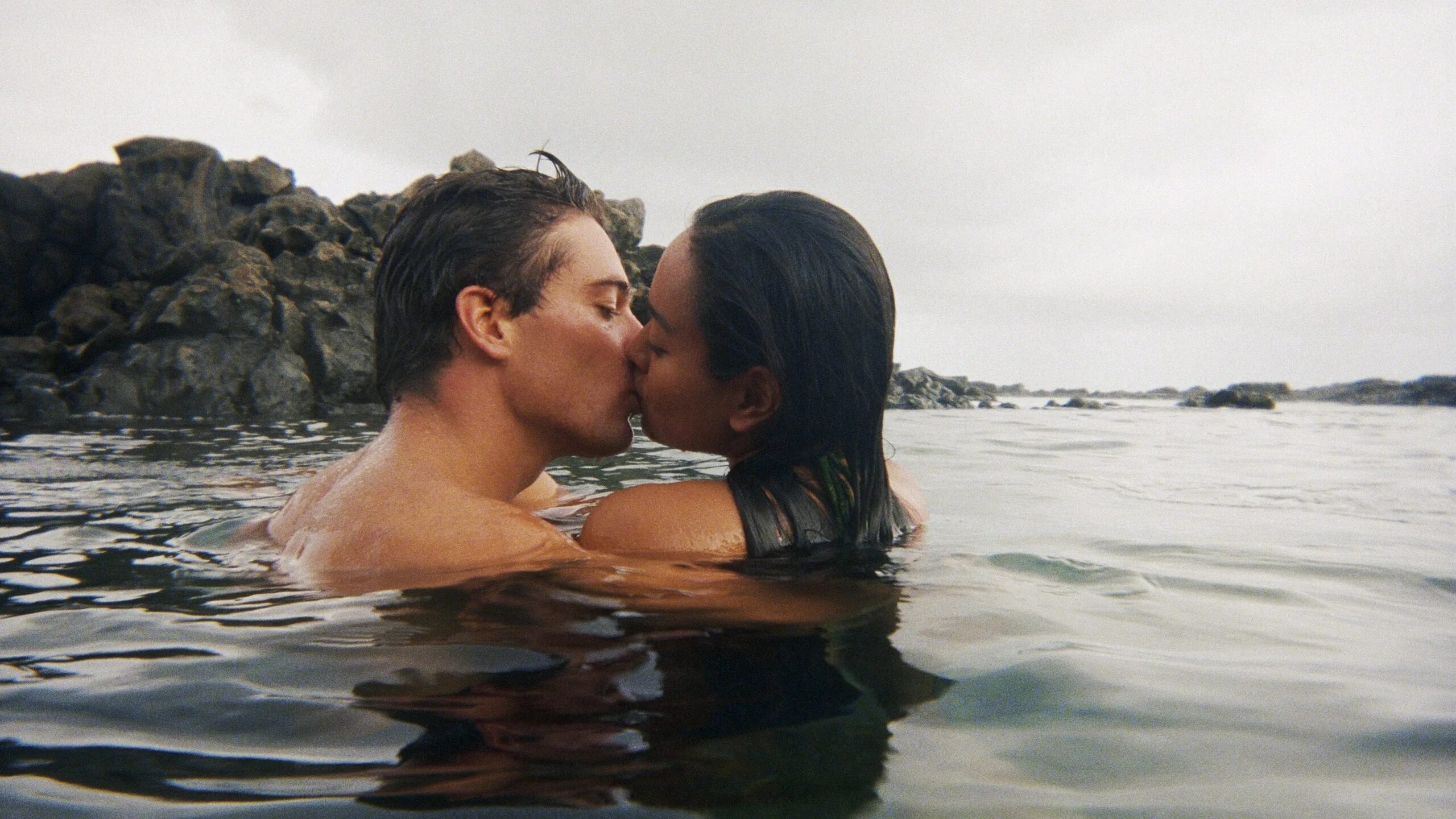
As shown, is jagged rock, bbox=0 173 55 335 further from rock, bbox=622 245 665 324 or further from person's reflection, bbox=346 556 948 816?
person's reflection, bbox=346 556 948 816

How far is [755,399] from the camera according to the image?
3.26m

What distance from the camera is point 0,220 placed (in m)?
19.7

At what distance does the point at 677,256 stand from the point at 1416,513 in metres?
4.83

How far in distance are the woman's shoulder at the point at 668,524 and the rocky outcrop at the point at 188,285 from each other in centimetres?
743

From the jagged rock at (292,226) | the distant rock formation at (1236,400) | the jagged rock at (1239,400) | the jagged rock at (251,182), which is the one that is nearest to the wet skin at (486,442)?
the jagged rock at (292,226)

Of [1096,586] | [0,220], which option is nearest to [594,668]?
[1096,586]

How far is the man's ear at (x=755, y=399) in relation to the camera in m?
3.19

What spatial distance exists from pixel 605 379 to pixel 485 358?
0.44 m

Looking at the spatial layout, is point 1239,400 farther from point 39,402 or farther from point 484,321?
point 484,321

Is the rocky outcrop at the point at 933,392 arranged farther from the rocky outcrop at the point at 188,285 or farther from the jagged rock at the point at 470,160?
the jagged rock at the point at 470,160

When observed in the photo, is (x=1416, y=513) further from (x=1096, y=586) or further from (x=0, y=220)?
(x=0, y=220)

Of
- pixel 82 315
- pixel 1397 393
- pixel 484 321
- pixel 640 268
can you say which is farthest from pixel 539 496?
pixel 1397 393

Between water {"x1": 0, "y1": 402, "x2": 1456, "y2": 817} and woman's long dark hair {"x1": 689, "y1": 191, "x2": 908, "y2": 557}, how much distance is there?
34cm

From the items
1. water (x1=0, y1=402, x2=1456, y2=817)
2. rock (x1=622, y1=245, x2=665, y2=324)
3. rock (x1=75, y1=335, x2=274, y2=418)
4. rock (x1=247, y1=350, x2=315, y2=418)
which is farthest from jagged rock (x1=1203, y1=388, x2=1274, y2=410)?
water (x1=0, y1=402, x2=1456, y2=817)
